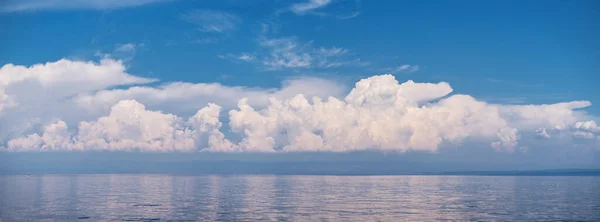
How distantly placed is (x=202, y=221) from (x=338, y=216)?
862 inches

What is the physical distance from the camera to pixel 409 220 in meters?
75.1

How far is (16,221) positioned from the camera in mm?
73125

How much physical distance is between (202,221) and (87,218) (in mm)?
19874

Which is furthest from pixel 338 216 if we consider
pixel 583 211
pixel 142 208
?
pixel 583 211

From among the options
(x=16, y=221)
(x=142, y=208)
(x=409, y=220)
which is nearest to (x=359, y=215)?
(x=409, y=220)

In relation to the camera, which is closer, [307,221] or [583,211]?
[307,221]

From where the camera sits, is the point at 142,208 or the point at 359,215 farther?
the point at 142,208

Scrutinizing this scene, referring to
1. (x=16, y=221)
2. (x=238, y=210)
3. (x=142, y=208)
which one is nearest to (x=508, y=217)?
(x=238, y=210)

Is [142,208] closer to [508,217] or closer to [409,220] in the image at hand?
[409,220]

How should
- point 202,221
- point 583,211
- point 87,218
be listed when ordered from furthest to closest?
1. point 583,211
2. point 87,218
3. point 202,221

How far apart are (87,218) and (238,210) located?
25846mm

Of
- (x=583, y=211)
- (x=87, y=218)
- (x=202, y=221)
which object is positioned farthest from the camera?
(x=583, y=211)

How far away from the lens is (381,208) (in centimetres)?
9344

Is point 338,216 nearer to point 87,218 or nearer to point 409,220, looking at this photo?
point 409,220
